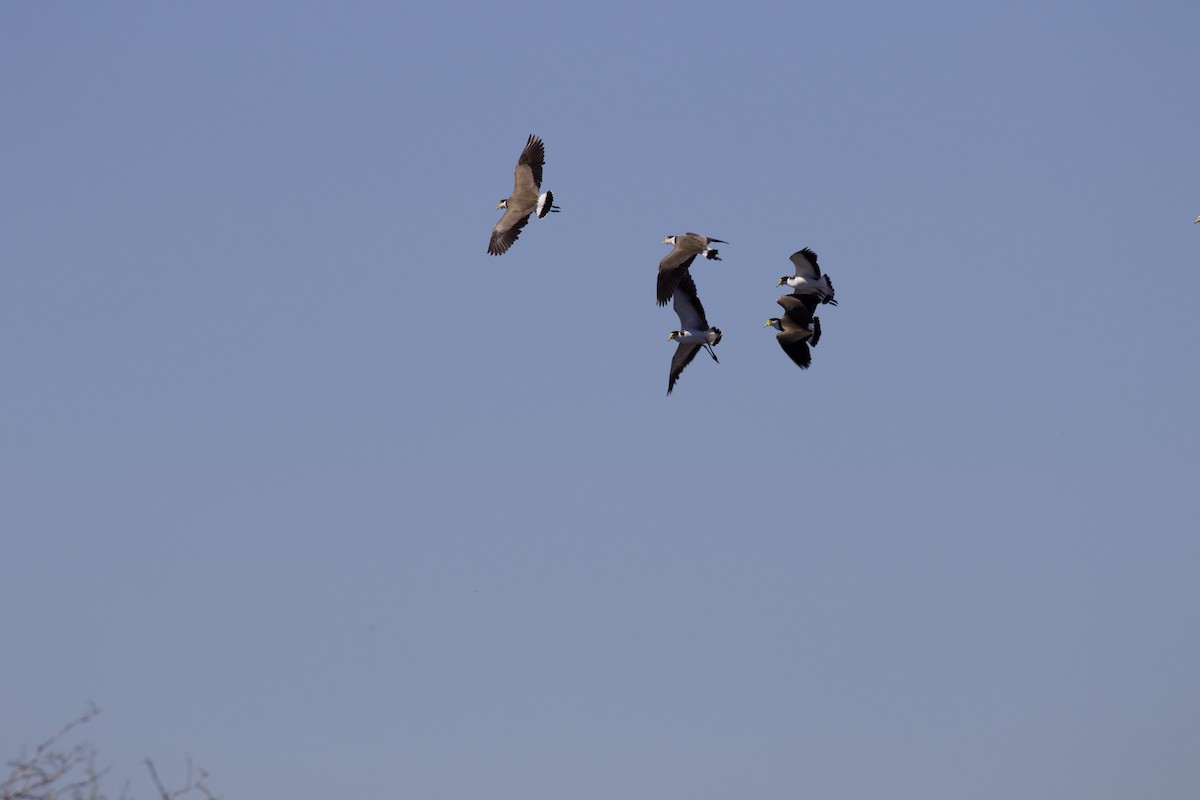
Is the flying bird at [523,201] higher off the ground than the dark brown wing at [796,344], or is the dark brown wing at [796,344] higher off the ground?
the flying bird at [523,201]

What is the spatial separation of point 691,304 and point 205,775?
26.1 metres

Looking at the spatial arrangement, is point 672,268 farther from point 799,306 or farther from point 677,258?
point 799,306

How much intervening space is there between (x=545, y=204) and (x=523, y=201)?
0.87 meters

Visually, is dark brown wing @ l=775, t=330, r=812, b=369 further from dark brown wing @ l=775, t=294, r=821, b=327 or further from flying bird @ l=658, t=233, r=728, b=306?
flying bird @ l=658, t=233, r=728, b=306

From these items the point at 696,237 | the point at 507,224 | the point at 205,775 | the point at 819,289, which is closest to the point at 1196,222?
the point at 819,289

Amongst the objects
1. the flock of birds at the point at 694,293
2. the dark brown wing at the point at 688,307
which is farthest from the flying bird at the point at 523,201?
the dark brown wing at the point at 688,307

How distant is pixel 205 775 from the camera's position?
1505 cm

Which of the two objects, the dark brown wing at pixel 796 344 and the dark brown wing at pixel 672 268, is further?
the dark brown wing at pixel 796 344

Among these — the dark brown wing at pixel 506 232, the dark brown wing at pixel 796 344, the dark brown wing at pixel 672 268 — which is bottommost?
the dark brown wing at pixel 796 344

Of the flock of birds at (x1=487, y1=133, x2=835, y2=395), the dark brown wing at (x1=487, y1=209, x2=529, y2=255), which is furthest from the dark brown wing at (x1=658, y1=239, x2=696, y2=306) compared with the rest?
the dark brown wing at (x1=487, y1=209, x2=529, y2=255)

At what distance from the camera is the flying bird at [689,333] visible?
39.9 meters

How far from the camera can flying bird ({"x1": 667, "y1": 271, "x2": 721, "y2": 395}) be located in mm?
39938

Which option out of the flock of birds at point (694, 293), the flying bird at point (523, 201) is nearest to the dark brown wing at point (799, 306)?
the flock of birds at point (694, 293)

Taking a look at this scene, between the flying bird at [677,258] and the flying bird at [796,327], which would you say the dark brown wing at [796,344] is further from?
the flying bird at [677,258]
